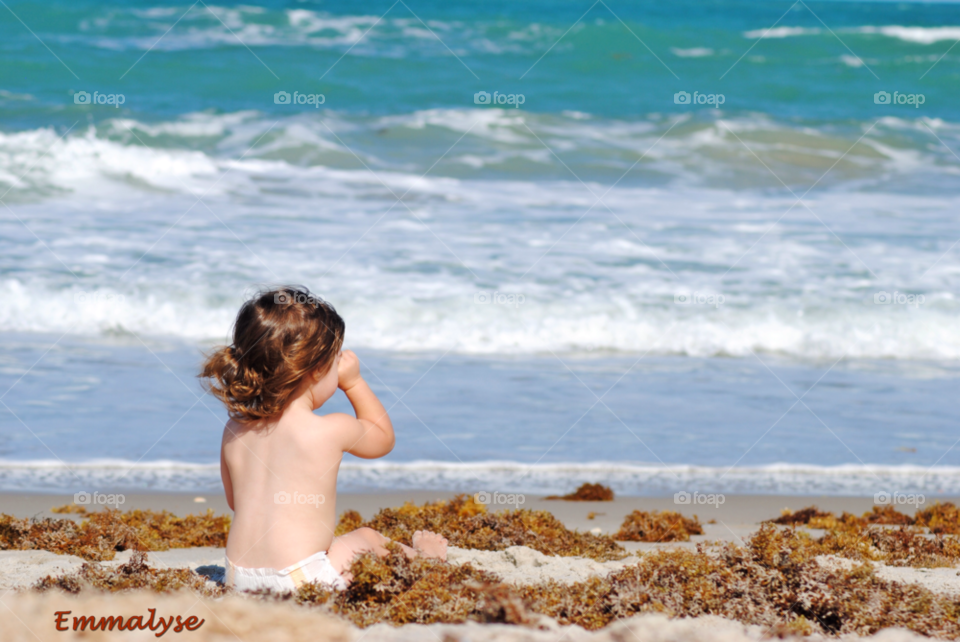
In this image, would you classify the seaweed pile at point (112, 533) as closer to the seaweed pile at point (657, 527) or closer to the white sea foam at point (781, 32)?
the seaweed pile at point (657, 527)

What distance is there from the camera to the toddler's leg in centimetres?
287

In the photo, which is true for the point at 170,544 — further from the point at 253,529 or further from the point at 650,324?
the point at 650,324

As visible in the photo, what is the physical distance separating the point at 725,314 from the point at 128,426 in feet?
17.5

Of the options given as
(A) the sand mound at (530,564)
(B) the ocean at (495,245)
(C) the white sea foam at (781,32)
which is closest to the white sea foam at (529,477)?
(B) the ocean at (495,245)

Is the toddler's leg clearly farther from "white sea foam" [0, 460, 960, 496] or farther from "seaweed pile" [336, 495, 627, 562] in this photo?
"white sea foam" [0, 460, 960, 496]

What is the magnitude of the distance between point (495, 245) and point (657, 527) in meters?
6.16

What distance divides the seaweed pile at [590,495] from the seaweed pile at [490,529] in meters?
0.72

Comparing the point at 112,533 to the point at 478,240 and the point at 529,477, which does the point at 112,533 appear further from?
the point at 478,240

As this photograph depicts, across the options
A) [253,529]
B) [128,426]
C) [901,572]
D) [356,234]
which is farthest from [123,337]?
[901,572]

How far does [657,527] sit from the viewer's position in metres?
4.23

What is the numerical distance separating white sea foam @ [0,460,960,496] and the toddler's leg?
1.68 meters

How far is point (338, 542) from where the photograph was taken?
292cm

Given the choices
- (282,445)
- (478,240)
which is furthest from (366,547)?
(478,240)

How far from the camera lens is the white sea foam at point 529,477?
193 inches
